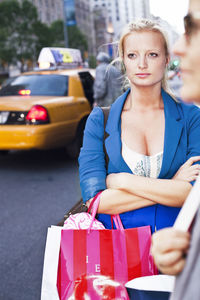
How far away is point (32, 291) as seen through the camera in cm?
300

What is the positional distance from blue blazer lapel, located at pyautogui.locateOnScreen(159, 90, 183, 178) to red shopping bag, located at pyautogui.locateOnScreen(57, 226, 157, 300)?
0.36 meters

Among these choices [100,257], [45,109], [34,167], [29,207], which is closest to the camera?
[100,257]

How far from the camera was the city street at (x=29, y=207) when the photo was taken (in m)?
3.20

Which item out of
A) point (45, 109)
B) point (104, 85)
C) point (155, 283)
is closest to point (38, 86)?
point (45, 109)

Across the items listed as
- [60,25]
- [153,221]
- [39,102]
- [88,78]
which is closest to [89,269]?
[153,221]

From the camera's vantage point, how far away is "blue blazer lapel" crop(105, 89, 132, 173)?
5.53ft

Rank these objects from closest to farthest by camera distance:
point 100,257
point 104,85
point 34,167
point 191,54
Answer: point 191,54, point 100,257, point 34,167, point 104,85

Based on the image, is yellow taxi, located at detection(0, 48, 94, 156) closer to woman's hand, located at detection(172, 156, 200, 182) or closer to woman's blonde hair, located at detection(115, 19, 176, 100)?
woman's blonde hair, located at detection(115, 19, 176, 100)

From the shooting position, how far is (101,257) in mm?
1431

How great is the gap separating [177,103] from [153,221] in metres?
0.54

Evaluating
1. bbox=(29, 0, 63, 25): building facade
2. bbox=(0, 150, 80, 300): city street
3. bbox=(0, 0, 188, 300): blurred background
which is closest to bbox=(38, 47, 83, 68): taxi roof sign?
bbox=(0, 0, 188, 300): blurred background

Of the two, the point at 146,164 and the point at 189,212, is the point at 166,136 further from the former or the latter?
the point at 189,212

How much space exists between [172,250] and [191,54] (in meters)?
0.39

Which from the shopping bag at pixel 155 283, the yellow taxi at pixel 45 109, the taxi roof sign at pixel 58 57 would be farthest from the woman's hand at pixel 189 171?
the taxi roof sign at pixel 58 57
